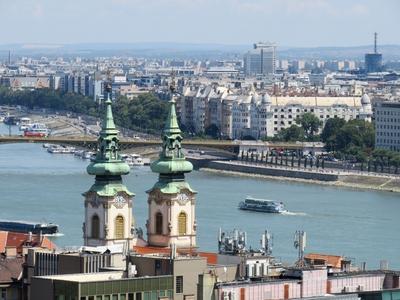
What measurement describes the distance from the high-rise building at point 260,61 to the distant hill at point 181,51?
3833cm

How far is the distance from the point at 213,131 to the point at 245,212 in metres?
21.7

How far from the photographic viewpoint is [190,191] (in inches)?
556

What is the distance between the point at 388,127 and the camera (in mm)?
40500

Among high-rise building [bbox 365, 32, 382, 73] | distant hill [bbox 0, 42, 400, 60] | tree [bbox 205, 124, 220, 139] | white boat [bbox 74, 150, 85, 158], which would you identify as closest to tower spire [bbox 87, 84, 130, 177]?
white boat [bbox 74, 150, 85, 158]

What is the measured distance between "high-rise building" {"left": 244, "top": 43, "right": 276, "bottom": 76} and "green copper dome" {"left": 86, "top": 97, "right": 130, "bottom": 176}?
7230 cm

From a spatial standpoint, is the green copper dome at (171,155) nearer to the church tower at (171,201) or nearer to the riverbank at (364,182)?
the church tower at (171,201)

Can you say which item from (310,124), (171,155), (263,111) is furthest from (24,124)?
(171,155)

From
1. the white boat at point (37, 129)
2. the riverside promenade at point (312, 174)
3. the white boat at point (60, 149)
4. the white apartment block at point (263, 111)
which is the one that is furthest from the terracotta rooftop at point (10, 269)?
the white apartment block at point (263, 111)

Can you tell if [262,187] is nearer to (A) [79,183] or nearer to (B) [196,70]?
(A) [79,183]

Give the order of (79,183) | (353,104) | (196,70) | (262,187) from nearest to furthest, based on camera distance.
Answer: (79,183), (262,187), (353,104), (196,70)

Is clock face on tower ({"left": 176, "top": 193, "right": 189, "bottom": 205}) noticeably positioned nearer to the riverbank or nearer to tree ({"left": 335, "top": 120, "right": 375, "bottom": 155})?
the riverbank

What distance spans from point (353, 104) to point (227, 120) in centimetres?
261

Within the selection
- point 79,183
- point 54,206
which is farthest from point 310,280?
point 79,183

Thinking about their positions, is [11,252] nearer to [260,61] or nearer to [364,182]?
[364,182]
